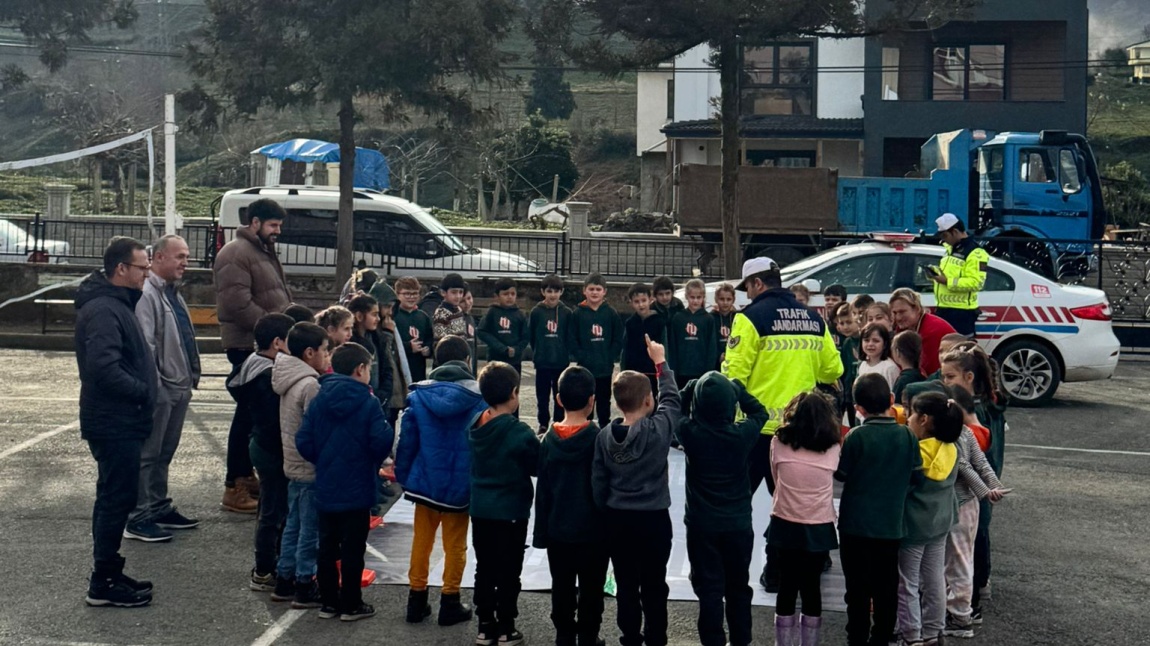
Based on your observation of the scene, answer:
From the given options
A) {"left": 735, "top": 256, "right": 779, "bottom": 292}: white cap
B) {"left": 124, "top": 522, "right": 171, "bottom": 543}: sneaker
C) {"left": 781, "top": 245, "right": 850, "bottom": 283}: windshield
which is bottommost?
{"left": 124, "top": 522, "right": 171, "bottom": 543}: sneaker

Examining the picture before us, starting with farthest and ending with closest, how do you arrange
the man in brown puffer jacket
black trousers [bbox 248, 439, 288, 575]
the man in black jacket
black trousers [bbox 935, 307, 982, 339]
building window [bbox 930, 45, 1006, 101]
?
1. building window [bbox 930, 45, 1006, 101]
2. black trousers [bbox 935, 307, 982, 339]
3. the man in brown puffer jacket
4. black trousers [bbox 248, 439, 288, 575]
5. the man in black jacket

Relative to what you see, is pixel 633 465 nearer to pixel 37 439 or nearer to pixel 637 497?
pixel 637 497

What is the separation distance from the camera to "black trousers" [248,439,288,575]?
7359 millimetres

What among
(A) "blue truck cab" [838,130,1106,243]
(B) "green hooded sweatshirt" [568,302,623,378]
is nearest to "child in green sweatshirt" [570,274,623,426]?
(B) "green hooded sweatshirt" [568,302,623,378]

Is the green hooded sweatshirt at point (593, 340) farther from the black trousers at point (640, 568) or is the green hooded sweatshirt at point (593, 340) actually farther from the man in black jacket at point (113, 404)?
the black trousers at point (640, 568)

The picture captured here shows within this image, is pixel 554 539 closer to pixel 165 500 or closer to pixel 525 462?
pixel 525 462

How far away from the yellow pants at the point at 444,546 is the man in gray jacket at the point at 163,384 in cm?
239

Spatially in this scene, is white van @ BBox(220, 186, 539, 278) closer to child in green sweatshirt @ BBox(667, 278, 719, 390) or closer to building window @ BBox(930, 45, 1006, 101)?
child in green sweatshirt @ BBox(667, 278, 719, 390)

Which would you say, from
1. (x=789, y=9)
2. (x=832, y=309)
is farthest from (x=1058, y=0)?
(x=832, y=309)

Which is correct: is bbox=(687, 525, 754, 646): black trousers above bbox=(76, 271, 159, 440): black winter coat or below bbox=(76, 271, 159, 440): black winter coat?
below

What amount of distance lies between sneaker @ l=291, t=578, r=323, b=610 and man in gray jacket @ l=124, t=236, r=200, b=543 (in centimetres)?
174

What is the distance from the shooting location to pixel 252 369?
7.66 m

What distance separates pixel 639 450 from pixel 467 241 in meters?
21.9

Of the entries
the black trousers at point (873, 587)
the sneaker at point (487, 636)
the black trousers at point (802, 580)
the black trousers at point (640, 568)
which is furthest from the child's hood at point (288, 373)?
the black trousers at point (873, 587)
